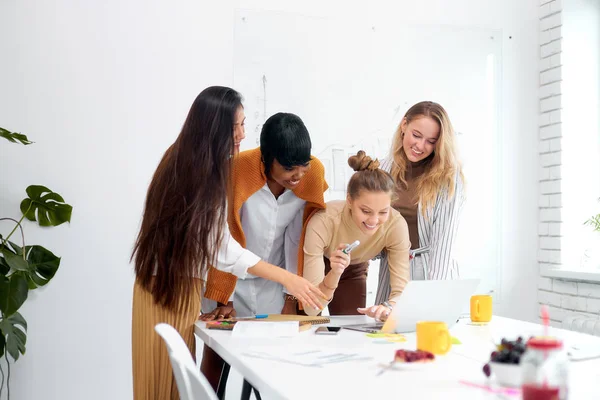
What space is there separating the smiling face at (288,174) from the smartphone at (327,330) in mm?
504

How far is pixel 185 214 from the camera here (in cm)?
185

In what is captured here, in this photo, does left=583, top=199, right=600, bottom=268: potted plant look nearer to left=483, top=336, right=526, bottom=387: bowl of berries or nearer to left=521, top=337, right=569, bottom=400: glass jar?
left=483, top=336, right=526, bottom=387: bowl of berries

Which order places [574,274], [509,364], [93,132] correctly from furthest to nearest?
1. [574,274]
2. [93,132]
3. [509,364]

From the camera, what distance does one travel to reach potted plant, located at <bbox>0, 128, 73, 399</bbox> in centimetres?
269

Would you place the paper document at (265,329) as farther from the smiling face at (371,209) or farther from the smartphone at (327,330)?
the smiling face at (371,209)

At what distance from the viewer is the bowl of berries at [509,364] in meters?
1.08

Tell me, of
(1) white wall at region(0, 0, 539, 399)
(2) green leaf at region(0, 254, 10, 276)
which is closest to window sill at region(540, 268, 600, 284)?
(1) white wall at region(0, 0, 539, 399)

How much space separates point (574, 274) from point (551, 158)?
75 cm

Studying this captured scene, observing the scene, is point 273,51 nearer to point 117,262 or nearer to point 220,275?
point 117,262

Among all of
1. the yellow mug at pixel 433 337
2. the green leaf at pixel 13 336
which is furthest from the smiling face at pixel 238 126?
the green leaf at pixel 13 336

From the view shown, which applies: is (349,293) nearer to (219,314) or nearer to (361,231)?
(361,231)

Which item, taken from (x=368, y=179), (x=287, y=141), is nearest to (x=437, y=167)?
(x=368, y=179)

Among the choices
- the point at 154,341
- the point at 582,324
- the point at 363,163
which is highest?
the point at 363,163

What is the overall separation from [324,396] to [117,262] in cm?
241
